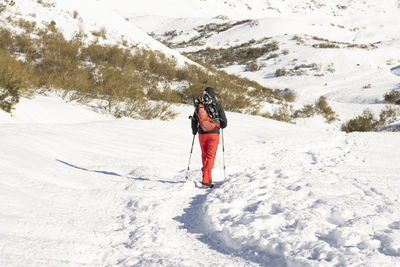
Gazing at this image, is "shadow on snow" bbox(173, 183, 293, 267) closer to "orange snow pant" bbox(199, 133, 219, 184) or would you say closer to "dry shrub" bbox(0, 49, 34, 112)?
"orange snow pant" bbox(199, 133, 219, 184)

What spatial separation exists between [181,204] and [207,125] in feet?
3.49

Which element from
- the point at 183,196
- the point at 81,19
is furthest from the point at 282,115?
the point at 81,19

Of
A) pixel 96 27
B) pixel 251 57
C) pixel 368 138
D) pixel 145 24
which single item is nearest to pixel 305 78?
pixel 251 57

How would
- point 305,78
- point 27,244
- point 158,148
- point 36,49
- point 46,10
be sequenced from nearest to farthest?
point 27,244 < point 158,148 < point 36,49 < point 46,10 < point 305,78

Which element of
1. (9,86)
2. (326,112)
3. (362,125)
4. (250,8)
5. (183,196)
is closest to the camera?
(183,196)

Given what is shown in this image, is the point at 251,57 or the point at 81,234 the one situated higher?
the point at 251,57

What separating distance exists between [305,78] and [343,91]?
4.20 m

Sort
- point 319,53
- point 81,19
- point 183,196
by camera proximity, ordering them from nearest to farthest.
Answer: point 183,196, point 81,19, point 319,53

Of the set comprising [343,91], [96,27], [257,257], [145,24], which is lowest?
[257,257]

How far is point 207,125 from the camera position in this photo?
3746 millimetres

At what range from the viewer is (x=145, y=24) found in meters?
46.8

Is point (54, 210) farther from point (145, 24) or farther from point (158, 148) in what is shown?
point (145, 24)

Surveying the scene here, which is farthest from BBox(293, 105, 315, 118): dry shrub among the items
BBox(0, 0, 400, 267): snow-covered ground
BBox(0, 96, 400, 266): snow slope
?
BBox(0, 96, 400, 266): snow slope

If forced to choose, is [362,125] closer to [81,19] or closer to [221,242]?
[221,242]
